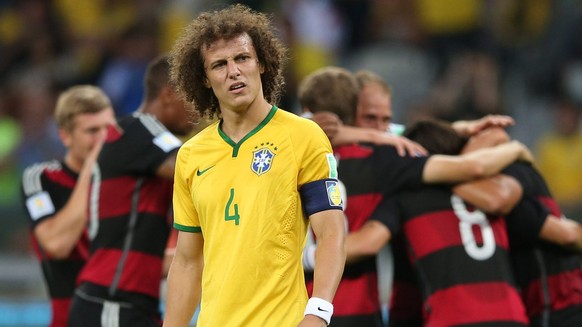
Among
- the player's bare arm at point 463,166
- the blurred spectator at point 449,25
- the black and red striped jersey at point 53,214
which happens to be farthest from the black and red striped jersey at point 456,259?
the blurred spectator at point 449,25

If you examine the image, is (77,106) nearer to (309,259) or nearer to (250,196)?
(309,259)

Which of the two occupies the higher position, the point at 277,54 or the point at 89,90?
the point at 277,54

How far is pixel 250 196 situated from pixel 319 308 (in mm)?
544

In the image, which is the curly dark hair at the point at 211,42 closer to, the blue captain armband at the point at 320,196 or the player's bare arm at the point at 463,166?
the blue captain armband at the point at 320,196

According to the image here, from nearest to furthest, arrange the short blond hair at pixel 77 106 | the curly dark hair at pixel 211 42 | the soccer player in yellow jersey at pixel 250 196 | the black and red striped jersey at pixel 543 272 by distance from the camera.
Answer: the soccer player in yellow jersey at pixel 250 196
the curly dark hair at pixel 211 42
the black and red striped jersey at pixel 543 272
the short blond hair at pixel 77 106

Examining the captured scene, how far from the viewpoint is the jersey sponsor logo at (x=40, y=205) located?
703cm

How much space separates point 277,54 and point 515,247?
2439 mm

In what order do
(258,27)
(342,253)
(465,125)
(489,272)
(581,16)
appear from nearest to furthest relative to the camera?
(342,253)
(258,27)
(489,272)
(465,125)
(581,16)

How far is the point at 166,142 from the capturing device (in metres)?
6.14

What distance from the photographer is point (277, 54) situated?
4855 millimetres

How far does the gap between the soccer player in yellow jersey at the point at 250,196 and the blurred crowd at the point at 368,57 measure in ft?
21.7

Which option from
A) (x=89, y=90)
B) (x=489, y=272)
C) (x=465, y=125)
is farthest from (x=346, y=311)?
(x=89, y=90)

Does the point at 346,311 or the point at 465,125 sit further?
the point at 465,125

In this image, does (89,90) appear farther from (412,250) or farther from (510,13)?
(510,13)
